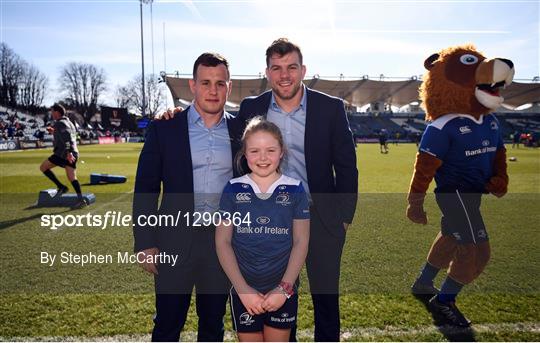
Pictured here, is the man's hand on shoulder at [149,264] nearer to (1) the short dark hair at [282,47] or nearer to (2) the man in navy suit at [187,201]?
(2) the man in navy suit at [187,201]

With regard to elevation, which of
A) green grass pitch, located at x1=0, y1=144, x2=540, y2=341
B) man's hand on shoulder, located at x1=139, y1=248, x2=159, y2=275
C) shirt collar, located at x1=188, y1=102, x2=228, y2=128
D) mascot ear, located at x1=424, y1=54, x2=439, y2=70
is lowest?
green grass pitch, located at x1=0, y1=144, x2=540, y2=341

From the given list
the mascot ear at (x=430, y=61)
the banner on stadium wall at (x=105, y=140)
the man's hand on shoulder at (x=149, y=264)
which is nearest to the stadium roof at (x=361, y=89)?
the banner on stadium wall at (x=105, y=140)

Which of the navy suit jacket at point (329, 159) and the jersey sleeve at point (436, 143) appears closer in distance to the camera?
the navy suit jacket at point (329, 159)

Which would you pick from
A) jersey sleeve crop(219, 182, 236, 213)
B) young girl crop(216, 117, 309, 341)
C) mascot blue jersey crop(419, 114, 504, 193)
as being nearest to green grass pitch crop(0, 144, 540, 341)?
young girl crop(216, 117, 309, 341)

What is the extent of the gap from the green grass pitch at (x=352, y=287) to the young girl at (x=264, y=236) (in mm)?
813

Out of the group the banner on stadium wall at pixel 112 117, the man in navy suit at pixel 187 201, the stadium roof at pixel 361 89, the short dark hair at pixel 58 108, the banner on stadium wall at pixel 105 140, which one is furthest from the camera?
the banner on stadium wall at pixel 112 117

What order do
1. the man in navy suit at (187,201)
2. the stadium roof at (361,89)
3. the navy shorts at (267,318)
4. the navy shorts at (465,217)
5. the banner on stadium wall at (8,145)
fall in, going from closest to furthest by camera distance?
the navy shorts at (267,318) → the man in navy suit at (187,201) → the navy shorts at (465,217) → the banner on stadium wall at (8,145) → the stadium roof at (361,89)

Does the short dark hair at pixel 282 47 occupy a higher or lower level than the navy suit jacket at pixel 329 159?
higher

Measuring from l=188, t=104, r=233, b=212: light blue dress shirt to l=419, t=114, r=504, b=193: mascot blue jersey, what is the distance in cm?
194

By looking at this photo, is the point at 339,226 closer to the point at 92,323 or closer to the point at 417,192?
the point at 417,192

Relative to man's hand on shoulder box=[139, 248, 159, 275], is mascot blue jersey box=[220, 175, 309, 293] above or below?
above

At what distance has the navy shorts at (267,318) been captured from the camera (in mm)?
2166

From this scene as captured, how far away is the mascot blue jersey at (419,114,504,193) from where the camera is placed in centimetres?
316

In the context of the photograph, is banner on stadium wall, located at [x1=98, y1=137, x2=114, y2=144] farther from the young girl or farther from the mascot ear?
the young girl
